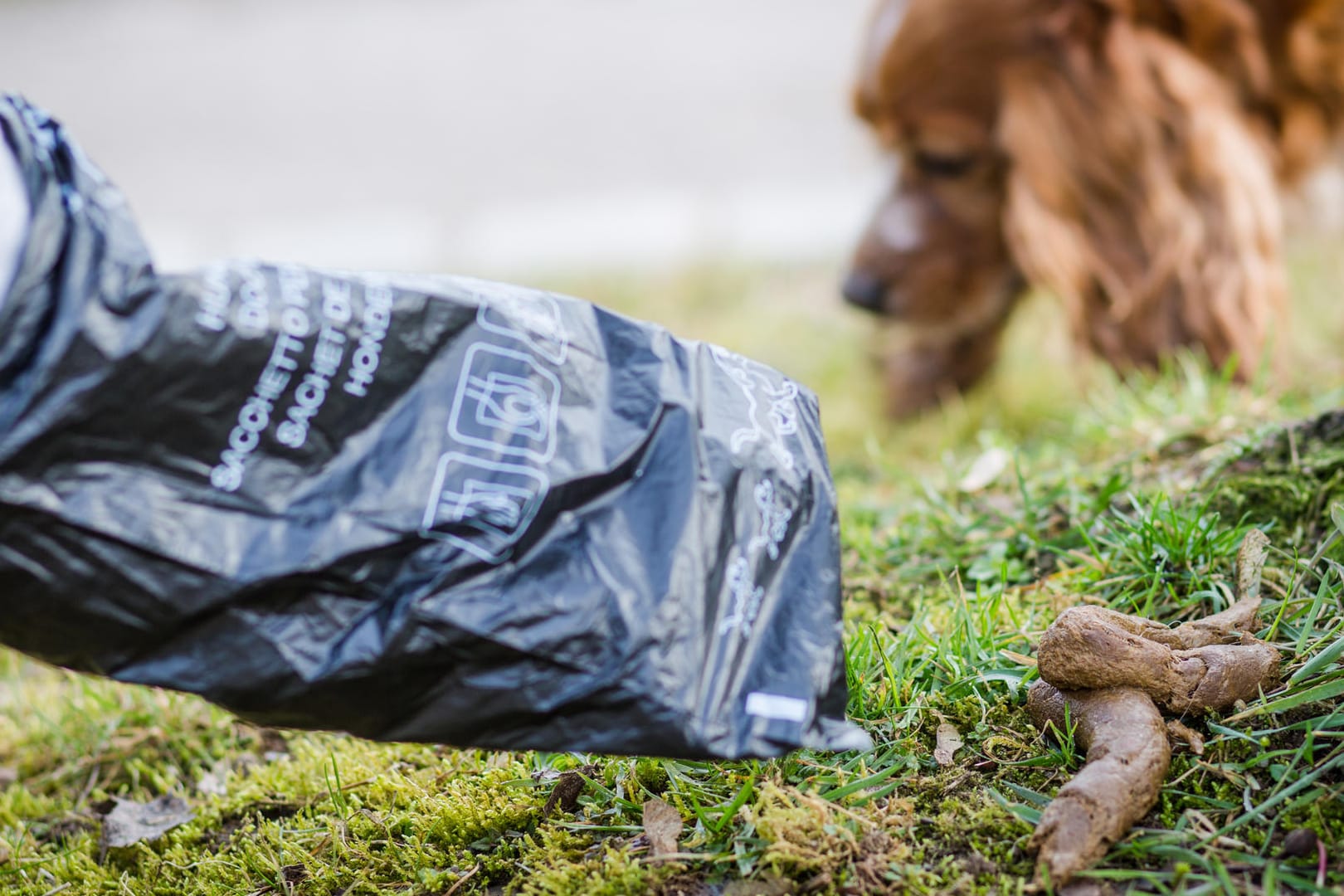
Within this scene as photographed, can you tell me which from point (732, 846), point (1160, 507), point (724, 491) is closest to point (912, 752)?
point (732, 846)

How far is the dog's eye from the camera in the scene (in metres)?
2.59

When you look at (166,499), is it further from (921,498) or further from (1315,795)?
(921,498)

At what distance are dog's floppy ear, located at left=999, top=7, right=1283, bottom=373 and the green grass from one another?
36 centimetres

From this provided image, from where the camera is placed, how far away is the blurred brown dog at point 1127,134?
239 cm

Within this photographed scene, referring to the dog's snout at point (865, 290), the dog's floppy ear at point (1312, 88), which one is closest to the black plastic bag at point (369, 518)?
the dog's snout at point (865, 290)

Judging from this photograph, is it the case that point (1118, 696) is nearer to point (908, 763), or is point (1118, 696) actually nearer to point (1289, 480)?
point (908, 763)

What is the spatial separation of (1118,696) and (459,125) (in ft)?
22.3

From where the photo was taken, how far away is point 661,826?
1.21 meters

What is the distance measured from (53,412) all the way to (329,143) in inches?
257

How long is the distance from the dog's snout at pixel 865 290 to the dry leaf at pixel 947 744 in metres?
1.58

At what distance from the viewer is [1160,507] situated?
1578mm

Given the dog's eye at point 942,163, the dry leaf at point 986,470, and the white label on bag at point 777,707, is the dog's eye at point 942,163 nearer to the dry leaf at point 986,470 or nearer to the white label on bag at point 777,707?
the dry leaf at point 986,470

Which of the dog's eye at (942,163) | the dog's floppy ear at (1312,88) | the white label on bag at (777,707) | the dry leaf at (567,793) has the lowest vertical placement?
the dry leaf at (567,793)

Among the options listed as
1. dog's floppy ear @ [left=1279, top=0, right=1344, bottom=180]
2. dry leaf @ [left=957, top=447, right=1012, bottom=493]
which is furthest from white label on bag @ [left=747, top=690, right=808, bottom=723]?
dog's floppy ear @ [left=1279, top=0, right=1344, bottom=180]
